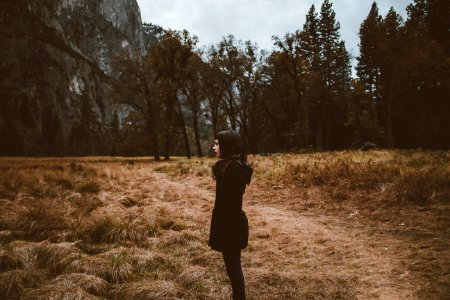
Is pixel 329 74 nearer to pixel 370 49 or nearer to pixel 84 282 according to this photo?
pixel 370 49

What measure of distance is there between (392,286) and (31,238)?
18.4 feet

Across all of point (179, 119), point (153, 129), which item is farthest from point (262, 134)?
point (153, 129)

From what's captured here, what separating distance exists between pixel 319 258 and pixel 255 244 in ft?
3.93

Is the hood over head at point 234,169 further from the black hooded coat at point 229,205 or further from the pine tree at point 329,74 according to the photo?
the pine tree at point 329,74

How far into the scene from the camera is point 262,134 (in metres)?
54.9

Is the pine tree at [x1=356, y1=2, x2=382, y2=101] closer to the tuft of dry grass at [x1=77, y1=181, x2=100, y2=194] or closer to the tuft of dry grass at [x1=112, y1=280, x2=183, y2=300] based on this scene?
the tuft of dry grass at [x1=77, y1=181, x2=100, y2=194]

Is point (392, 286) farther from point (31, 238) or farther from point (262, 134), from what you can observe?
point (262, 134)

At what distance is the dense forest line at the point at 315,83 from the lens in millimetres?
29922

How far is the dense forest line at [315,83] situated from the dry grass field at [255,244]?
2376 centimetres

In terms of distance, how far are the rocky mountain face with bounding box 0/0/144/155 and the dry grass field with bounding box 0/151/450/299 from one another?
66221 mm

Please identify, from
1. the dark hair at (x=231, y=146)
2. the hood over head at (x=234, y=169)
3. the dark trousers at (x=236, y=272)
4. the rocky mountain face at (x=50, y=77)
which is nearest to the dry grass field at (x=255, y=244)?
the dark trousers at (x=236, y=272)

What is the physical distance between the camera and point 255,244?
609 centimetres

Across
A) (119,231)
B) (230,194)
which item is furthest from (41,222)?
(230,194)

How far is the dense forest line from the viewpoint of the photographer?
98.2 feet
